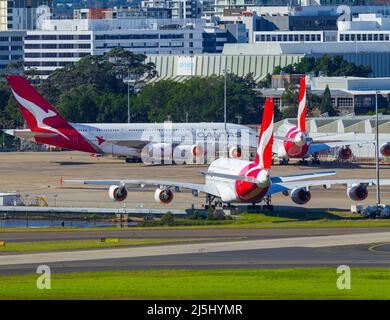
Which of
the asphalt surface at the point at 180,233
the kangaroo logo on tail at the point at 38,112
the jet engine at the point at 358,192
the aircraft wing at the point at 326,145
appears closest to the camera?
the asphalt surface at the point at 180,233

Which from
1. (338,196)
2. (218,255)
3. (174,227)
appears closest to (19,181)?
(338,196)

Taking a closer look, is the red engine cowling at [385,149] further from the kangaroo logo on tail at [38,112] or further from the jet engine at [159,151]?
the kangaroo logo on tail at [38,112]

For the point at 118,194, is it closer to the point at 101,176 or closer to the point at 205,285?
the point at 101,176

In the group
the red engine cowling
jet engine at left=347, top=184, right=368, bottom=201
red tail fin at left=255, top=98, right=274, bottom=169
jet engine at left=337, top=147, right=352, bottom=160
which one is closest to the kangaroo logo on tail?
jet engine at left=337, top=147, right=352, bottom=160

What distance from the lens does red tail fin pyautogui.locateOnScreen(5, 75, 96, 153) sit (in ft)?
500

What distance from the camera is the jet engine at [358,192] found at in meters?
104

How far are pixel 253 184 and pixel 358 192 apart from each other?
31.4 ft

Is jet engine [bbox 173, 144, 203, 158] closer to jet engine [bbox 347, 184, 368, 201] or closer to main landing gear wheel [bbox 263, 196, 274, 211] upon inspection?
main landing gear wheel [bbox 263, 196, 274, 211]

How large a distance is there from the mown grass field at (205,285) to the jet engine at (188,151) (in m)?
85.1

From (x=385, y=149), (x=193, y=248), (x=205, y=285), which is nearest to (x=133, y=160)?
(x=385, y=149)

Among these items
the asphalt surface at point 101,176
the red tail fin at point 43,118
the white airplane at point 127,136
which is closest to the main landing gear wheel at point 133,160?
the white airplane at point 127,136

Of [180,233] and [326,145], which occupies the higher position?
[326,145]

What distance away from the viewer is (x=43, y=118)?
155250mm
